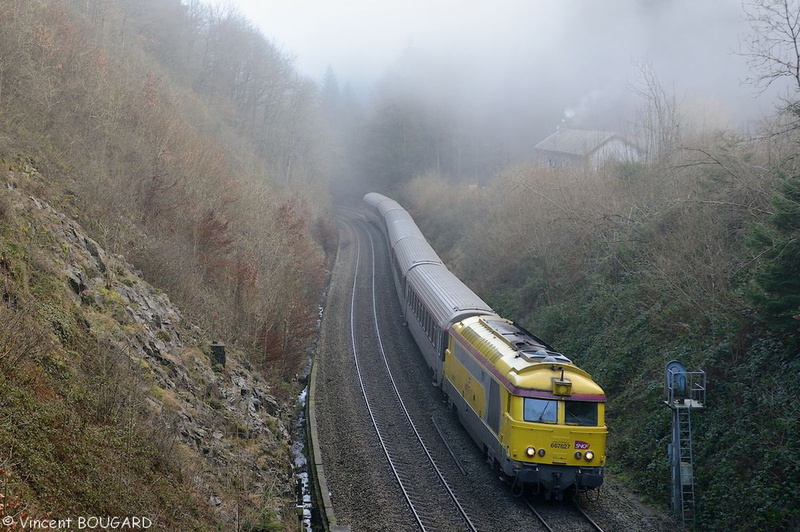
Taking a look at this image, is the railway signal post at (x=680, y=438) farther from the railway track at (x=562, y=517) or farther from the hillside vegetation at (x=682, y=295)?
the railway track at (x=562, y=517)

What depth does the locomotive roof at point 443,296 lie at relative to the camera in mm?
19266

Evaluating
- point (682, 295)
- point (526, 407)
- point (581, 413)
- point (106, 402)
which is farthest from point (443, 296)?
point (106, 402)

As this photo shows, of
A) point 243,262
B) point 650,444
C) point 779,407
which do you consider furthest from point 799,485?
point 243,262

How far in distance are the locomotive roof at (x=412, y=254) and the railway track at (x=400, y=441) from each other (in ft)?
9.01

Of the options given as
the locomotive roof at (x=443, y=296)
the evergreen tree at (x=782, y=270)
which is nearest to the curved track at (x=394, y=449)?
the locomotive roof at (x=443, y=296)

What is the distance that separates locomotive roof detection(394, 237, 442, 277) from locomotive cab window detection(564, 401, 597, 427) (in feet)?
49.3

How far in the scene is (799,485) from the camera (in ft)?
35.6

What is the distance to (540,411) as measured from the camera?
12812mm

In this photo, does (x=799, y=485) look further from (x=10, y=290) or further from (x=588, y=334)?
(x=10, y=290)

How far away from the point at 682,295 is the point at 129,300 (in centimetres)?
1306

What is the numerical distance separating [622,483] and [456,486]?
3611 mm

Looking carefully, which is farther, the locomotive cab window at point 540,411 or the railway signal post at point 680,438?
the locomotive cab window at point 540,411

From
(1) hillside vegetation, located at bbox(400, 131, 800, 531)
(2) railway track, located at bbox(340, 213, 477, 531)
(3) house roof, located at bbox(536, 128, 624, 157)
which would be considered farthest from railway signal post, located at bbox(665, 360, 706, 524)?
(3) house roof, located at bbox(536, 128, 624, 157)

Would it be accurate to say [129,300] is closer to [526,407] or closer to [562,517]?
[526,407]
